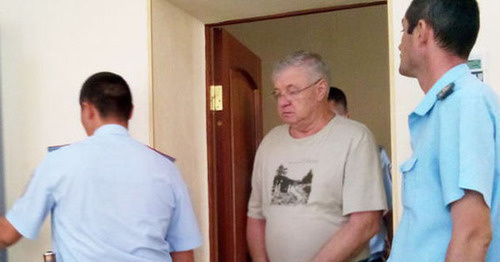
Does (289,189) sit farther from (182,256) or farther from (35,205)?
(35,205)

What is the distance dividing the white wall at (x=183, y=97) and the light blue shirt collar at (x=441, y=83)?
1096 mm

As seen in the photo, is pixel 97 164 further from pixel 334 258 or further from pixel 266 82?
pixel 266 82

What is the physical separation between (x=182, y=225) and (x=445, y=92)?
→ 0.88 m

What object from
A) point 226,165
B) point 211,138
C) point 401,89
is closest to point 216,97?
point 211,138

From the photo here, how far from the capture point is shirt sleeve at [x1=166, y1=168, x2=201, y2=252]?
4.90 feet

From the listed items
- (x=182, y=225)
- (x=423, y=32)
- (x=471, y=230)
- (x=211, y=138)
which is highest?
(x=423, y=32)

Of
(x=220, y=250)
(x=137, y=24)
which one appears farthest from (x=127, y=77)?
(x=220, y=250)

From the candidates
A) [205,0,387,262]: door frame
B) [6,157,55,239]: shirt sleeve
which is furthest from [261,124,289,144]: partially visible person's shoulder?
[6,157,55,239]: shirt sleeve

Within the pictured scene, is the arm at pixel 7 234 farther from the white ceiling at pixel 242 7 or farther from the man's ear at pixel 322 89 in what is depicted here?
the man's ear at pixel 322 89

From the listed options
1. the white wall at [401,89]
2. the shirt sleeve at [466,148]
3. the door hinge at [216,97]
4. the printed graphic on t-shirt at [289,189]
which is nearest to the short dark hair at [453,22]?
the shirt sleeve at [466,148]

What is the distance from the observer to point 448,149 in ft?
2.97

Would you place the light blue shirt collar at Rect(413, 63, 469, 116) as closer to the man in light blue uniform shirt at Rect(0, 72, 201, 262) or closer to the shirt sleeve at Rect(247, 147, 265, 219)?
the man in light blue uniform shirt at Rect(0, 72, 201, 262)

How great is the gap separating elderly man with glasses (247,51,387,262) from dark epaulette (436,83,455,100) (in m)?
0.81

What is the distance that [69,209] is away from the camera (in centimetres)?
135
